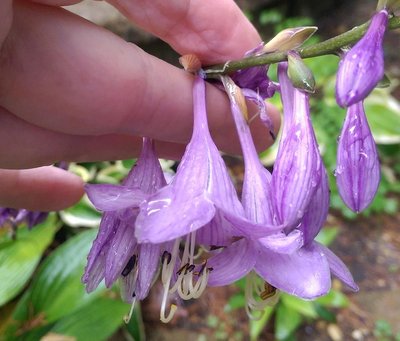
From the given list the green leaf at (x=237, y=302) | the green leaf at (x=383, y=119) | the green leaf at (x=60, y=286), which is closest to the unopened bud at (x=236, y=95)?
the green leaf at (x=60, y=286)

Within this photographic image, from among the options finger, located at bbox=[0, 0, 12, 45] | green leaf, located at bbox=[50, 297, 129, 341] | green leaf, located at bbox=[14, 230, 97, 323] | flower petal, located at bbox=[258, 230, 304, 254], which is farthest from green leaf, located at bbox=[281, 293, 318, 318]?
finger, located at bbox=[0, 0, 12, 45]

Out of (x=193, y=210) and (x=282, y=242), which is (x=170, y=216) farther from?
(x=282, y=242)

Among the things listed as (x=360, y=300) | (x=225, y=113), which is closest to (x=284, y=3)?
(x=360, y=300)

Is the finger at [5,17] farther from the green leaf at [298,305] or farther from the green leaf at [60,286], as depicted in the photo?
the green leaf at [298,305]

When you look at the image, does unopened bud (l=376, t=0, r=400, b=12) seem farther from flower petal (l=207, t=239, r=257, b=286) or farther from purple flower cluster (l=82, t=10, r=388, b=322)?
flower petal (l=207, t=239, r=257, b=286)

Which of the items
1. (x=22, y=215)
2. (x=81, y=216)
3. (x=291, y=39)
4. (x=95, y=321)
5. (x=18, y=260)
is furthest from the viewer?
(x=81, y=216)

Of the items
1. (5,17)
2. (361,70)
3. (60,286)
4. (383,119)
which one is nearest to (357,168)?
(361,70)
